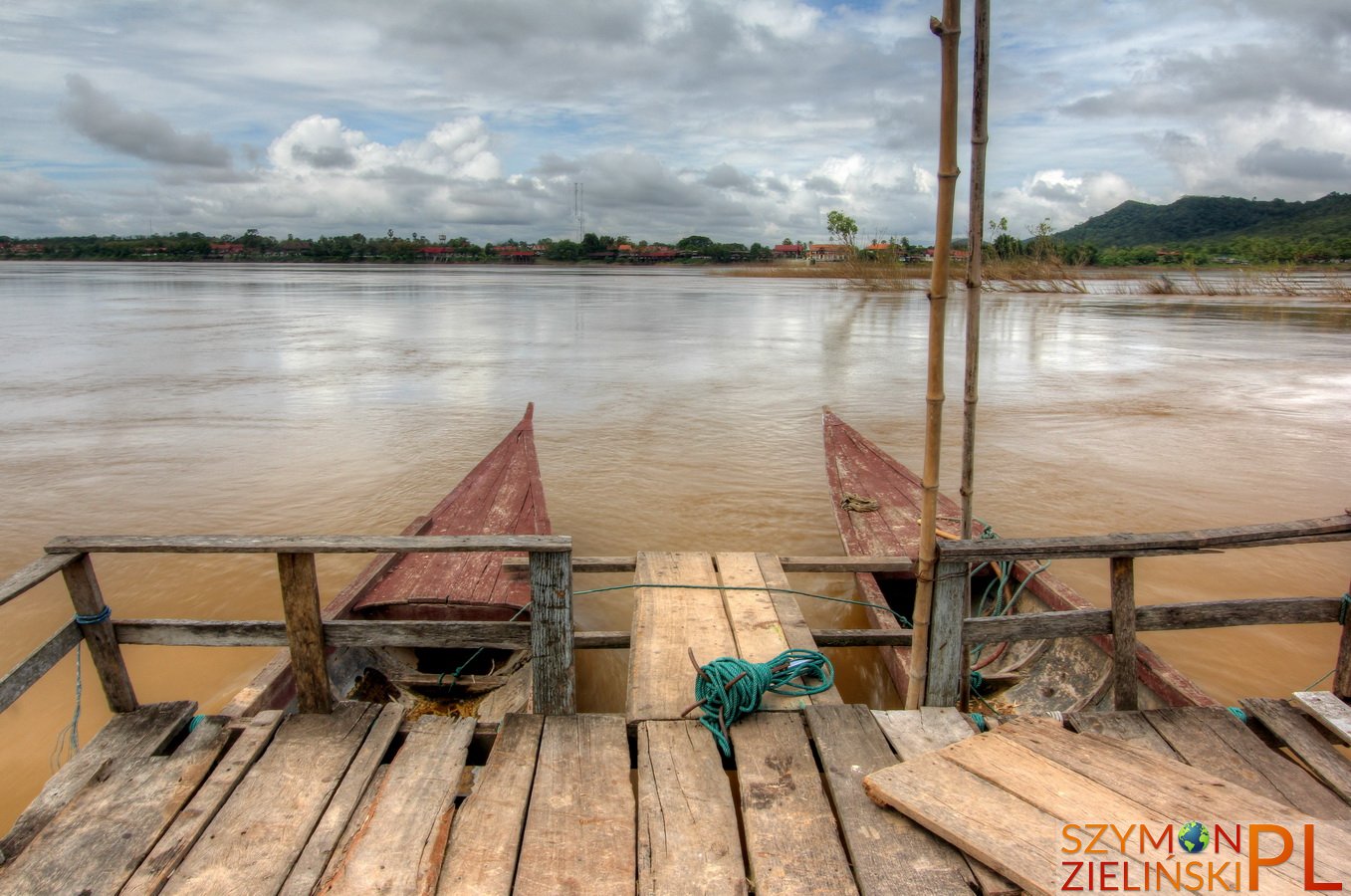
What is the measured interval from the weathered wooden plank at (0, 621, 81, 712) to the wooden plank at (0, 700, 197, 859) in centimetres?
30

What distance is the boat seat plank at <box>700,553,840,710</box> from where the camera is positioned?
3.10m

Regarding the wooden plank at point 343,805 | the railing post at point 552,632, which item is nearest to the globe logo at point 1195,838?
the railing post at point 552,632

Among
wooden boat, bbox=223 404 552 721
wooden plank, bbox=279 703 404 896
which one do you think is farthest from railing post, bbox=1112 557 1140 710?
wooden plank, bbox=279 703 404 896

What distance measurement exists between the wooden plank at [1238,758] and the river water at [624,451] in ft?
5.35

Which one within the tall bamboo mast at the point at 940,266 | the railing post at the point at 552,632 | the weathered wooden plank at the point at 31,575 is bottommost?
the railing post at the point at 552,632

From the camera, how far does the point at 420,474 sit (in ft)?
29.5

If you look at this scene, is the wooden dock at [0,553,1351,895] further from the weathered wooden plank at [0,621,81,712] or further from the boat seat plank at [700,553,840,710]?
the weathered wooden plank at [0,621,81,712]

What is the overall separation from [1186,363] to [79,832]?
2055cm

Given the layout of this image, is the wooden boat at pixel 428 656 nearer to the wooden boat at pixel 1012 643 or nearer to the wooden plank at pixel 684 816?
the wooden plank at pixel 684 816

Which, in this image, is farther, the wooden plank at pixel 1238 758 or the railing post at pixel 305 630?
the railing post at pixel 305 630

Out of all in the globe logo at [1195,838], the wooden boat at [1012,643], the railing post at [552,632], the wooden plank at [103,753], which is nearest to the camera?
the globe logo at [1195,838]

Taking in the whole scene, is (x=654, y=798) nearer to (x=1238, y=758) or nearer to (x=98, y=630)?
(x=1238, y=758)

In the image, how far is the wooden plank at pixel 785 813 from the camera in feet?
7.03

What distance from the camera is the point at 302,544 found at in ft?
9.15
